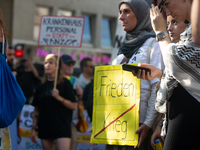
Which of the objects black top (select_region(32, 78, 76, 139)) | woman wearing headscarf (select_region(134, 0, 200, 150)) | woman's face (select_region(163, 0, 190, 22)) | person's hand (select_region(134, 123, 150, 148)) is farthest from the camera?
black top (select_region(32, 78, 76, 139))

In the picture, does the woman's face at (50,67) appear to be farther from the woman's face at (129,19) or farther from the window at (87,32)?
the window at (87,32)

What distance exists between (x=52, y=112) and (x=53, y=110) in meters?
0.04

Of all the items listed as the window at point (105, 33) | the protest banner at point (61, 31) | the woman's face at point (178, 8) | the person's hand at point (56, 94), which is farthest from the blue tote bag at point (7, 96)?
the window at point (105, 33)

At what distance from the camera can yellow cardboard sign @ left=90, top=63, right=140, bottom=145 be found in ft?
9.47

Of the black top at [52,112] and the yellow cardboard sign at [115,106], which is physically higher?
the yellow cardboard sign at [115,106]

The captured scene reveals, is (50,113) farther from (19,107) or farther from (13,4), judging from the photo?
(13,4)

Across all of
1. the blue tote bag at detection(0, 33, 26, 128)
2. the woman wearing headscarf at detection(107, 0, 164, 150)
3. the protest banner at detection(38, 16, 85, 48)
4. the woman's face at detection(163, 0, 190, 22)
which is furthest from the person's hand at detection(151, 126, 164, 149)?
the protest banner at detection(38, 16, 85, 48)

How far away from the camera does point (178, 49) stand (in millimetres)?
2055

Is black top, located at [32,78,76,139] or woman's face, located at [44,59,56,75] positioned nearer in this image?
black top, located at [32,78,76,139]

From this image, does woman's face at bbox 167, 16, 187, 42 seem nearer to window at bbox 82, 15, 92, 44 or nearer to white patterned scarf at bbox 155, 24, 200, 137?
white patterned scarf at bbox 155, 24, 200, 137

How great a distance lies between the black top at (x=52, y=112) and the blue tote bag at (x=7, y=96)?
210 cm

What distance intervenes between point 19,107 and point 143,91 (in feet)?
3.91

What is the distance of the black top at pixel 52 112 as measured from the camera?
5.14 meters

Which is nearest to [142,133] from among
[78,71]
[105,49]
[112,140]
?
[112,140]
